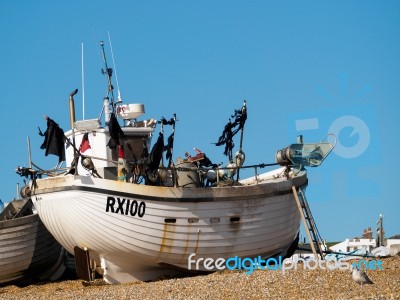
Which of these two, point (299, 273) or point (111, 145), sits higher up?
point (111, 145)

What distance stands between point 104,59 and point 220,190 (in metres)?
5.13

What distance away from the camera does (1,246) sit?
23047 millimetres

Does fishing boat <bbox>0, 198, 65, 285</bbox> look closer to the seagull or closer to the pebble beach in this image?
the pebble beach

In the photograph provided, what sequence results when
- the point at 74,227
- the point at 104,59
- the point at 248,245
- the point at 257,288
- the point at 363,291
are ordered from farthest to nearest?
the point at 104,59, the point at 248,245, the point at 74,227, the point at 257,288, the point at 363,291

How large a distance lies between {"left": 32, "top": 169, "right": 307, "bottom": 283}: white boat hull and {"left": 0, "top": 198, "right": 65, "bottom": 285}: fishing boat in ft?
7.29

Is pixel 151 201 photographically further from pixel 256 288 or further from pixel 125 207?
pixel 256 288

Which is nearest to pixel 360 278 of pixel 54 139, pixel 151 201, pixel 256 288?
pixel 256 288

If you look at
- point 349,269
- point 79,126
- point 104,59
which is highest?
point 104,59

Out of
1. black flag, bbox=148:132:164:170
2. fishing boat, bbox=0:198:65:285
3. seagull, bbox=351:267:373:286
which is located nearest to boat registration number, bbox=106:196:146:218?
black flag, bbox=148:132:164:170

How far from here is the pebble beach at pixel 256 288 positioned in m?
15.5

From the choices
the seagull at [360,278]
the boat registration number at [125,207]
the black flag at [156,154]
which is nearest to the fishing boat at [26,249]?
the boat registration number at [125,207]

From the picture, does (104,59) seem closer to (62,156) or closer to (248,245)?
(62,156)

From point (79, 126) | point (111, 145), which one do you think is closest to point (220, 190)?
point (111, 145)

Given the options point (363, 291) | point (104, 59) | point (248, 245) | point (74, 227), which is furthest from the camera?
point (104, 59)
